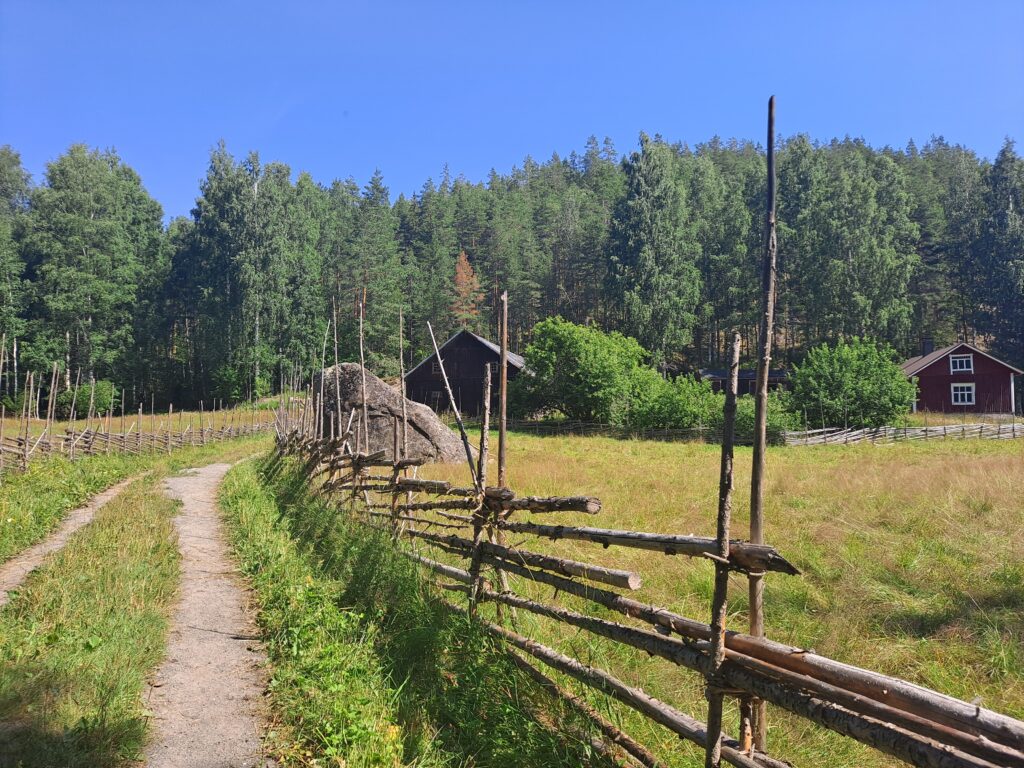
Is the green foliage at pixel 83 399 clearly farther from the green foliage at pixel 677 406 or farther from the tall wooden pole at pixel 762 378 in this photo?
the tall wooden pole at pixel 762 378

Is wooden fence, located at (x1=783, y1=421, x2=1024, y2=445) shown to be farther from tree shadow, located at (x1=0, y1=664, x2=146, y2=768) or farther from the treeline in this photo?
tree shadow, located at (x1=0, y1=664, x2=146, y2=768)

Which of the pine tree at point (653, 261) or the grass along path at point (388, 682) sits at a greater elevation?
the pine tree at point (653, 261)

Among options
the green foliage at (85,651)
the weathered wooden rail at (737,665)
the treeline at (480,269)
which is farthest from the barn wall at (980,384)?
the green foliage at (85,651)

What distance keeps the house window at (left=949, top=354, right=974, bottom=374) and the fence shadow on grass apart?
4348 cm

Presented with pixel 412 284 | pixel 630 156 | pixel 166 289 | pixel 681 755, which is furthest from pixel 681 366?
pixel 681 755

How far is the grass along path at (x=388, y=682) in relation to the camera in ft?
11.9

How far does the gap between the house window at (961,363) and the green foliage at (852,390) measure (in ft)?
34.5

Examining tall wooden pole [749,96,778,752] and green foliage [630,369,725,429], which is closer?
tall wooden pole [749,96,778,752]

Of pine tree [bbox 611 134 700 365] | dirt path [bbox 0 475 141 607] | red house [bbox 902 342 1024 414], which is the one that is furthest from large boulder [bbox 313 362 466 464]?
red house [bbox 902 342 1024 414]

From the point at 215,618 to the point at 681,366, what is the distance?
52813 mm

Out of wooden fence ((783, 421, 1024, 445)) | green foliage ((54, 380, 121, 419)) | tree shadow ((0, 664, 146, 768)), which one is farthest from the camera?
green foliage ((54, 380, 121, 419))

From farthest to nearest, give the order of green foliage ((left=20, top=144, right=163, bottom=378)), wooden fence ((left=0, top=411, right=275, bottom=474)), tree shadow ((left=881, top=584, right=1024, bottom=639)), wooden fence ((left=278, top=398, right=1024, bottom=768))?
green foliage ((left=20, top=144, right=163, bottom=378)), wooden fence ((left=0, top=411, right=275, bottom=474)), tree shadow ((left=881, top=584, right=1024, bottom=639)), wooden fence ((left=278, top=398, right=1024, bottom=768))

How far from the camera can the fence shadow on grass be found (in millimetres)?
3729

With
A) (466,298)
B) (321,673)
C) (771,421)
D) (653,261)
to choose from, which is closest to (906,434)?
(771,421)
